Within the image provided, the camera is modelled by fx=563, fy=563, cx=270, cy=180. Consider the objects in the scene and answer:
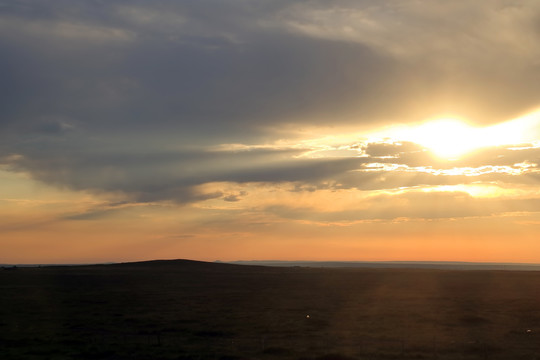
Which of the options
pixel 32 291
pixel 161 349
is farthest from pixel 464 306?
pixel 32 291

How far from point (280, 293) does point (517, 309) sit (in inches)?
1573

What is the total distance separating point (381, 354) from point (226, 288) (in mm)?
70116

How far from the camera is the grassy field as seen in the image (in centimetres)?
4481

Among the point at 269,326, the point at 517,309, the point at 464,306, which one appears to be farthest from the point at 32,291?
the point at 517,309

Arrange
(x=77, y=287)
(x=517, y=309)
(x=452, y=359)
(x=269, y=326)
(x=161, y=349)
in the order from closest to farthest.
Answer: (x=452, y=359)
(x=161, y=349)
(x=269, y=326)
(x=517, y=309)
(x=77, y=287)

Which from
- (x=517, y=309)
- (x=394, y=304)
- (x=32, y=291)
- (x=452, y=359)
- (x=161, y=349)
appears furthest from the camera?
(x=32, y=291)

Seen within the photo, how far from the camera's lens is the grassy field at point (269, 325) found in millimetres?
44812

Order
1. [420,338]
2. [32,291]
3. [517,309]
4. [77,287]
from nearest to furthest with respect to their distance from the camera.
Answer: [420,338], [517,309], [32,291], [77,287]

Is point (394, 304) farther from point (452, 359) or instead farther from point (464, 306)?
point (452, 359)

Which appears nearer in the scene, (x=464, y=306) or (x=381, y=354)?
(x=381, y=354)

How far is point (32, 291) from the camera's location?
98.1 m

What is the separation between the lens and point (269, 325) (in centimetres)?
5938

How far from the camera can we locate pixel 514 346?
155ft

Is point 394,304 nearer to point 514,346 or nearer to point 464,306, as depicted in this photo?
point 464,306
